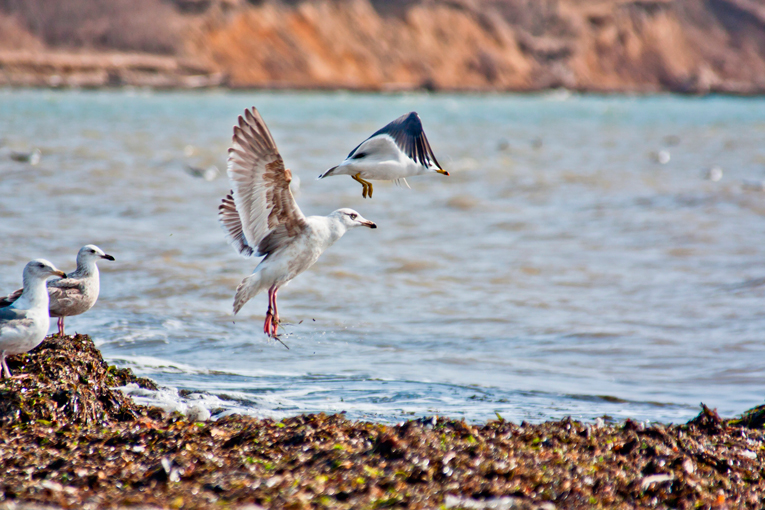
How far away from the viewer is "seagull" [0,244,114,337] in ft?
19.2

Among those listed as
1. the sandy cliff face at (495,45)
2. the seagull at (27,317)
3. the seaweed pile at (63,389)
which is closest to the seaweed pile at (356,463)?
the seaweed pile at (63,389)

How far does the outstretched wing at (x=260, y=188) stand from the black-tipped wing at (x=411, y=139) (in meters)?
0.47

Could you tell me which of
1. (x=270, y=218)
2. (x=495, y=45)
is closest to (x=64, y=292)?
(x=270, y=218)

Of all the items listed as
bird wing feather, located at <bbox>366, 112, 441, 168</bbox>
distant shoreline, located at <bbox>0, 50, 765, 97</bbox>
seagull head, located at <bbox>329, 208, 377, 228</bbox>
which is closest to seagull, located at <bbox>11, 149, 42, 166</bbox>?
seagull head, located at <bbox>329, 208, 377, 228</bbox>

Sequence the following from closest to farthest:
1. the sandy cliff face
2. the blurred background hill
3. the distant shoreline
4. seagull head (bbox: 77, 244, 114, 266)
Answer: seagull head (bbox: 77, 244, 114, 266), the distant shoreline, the blurred background hill, the sandy cliff face

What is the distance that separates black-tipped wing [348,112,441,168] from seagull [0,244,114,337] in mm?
2223

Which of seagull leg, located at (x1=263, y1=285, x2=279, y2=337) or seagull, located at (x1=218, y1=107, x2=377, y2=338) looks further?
seagull leg, located at (x1=263, y1=285, x2=279, y2=337)

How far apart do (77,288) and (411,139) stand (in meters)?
2.62

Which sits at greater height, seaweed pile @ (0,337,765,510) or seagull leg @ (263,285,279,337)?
seagull leg @ (263,285,279,337)

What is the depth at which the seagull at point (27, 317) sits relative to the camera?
191 inches

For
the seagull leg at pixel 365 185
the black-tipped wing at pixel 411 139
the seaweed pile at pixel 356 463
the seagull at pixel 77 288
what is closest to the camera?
the seaweed pile at pixel 356 463

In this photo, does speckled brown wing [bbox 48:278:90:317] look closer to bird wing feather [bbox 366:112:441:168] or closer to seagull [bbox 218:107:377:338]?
seagull [bbox 218:107:377:338]

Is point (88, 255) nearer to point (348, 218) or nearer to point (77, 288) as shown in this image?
point (77, 288)

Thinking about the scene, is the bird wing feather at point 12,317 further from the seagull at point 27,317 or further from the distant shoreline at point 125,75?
the distant shoreline at point 125,75
